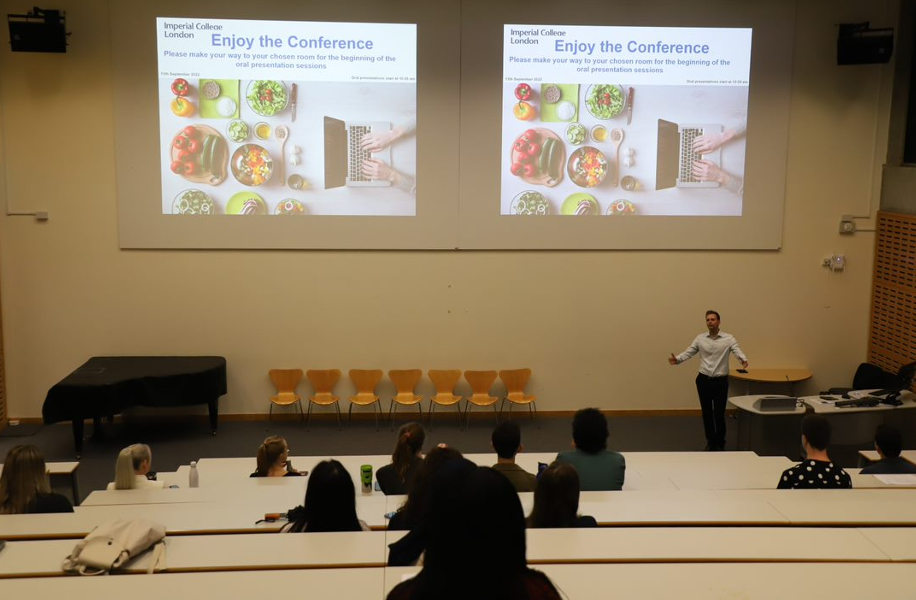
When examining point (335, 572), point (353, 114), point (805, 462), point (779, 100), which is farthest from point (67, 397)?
point (779, 100)

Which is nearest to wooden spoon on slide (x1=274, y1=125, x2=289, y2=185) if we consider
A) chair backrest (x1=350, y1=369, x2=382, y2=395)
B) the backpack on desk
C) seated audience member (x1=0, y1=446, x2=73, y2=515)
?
chair backrest (x1=350, y1=369, x2=382, y2=395)

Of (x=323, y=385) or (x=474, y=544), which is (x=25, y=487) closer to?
(x=474, y=544)

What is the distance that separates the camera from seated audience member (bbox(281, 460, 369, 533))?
4176 mm

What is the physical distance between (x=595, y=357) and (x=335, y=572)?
6.79 meters

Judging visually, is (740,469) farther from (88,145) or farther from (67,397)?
(88,145)

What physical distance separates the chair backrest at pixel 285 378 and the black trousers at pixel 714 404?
4.24m

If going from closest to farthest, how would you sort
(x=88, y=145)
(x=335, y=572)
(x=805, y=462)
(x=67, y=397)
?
1. (x=335, y=572)
2. (x=805, y=462)
3. (x=67, y=397)
4. (x=88, y=145)

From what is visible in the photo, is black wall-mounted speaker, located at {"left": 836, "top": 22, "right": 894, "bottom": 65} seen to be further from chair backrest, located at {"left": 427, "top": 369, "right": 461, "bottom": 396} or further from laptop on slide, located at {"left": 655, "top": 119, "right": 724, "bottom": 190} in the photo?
chair backrest, located at {"left": 427, "top": 369, "right": 461, "bottom": 396}

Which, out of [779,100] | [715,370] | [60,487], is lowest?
[60,487]

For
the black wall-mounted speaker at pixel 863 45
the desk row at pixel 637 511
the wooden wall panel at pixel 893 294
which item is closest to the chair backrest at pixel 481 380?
the wooden wall panel at pixel 893 294

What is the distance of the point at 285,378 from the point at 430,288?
1.86 m

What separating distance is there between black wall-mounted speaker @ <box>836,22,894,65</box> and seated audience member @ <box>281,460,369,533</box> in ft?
25.2

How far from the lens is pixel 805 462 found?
5434 mm

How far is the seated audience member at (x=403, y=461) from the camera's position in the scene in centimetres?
559
